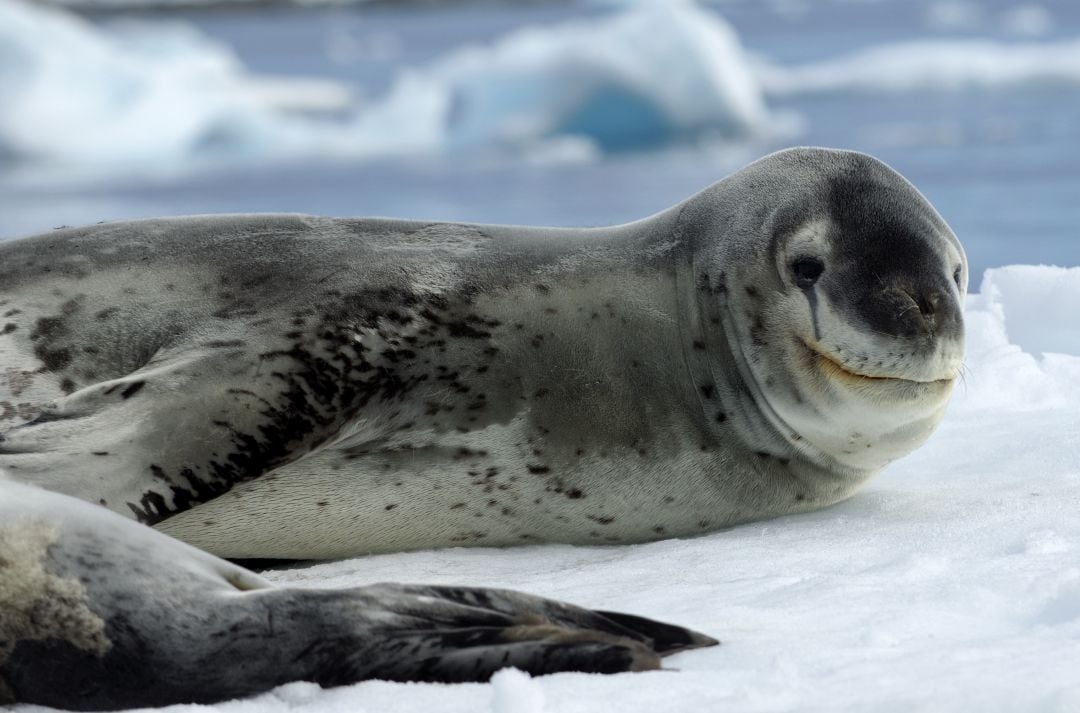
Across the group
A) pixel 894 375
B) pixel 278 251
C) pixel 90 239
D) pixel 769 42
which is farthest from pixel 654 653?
pixel 769 42

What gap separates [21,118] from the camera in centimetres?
1230

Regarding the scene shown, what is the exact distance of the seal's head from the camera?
2.42 metres

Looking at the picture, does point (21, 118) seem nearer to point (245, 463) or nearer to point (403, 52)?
point (245, 463)

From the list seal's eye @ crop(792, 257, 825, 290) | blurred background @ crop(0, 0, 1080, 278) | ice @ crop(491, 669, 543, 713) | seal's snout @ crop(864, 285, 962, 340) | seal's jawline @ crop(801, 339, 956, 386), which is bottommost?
ice @ crop(491, 669, 543, 713)

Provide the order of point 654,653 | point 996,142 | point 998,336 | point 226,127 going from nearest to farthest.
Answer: point 654,653
point 998,336
point 996,142
point 226,127

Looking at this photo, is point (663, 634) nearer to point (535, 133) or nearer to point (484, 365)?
point (484, 365)

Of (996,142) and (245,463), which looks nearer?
(245,463)

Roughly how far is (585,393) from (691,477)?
0.23 m

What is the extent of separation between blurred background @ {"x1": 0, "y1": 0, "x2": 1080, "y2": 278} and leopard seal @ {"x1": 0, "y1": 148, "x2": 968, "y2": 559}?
4.68m

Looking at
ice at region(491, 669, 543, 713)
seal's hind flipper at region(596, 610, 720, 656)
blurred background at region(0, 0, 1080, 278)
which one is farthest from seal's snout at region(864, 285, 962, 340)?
blurred background at region(0, 0, 1080, 278)

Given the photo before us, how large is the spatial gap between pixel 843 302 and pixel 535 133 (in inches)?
401

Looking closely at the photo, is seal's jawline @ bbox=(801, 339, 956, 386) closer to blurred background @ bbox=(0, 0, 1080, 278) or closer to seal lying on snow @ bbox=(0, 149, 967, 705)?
seal lying on snow @ bbox=(0, 149, 967, 705)

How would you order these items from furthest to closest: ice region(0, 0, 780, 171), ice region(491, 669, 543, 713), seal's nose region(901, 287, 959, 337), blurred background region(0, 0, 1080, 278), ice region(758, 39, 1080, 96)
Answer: ice region(758, 39, 1080, 96)
ice region(0, 0, 780, 171)
blurred background region(0, 0, 1080, 278)
seal's nose region(901, 287, 959, 337)
ice region(491, 669, 543, 713)

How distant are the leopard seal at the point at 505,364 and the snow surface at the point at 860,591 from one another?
0.31 feet
